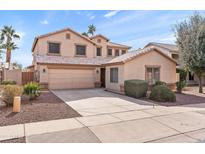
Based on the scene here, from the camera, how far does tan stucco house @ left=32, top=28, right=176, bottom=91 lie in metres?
15.9

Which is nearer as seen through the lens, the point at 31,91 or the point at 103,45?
the point at 31,91

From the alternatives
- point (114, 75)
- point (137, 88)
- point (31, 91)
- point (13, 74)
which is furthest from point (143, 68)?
point (13, 74)

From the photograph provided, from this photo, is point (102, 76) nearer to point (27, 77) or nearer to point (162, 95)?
point (27, 77)

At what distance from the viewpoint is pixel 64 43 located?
68.0 feet

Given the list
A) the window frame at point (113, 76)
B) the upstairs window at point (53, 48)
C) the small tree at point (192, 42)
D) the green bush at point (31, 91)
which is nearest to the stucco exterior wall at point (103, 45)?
the upstairs window at point (53, 48)

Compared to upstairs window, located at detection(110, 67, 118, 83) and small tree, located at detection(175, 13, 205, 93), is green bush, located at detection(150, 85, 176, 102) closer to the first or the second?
upstairs window, located at detection(110, 67, 118, 83)

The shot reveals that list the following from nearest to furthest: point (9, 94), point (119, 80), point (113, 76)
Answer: point (9, 94)
point (119, 80)
point (113, 76)

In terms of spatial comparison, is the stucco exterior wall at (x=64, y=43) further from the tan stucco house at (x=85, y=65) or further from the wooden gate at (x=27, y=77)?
the wooden gate at (x=27, y=77)

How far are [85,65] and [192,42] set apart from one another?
35.2 ft

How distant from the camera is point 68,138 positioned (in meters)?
5.21

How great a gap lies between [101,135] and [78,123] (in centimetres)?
145

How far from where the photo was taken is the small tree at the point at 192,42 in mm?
15359
